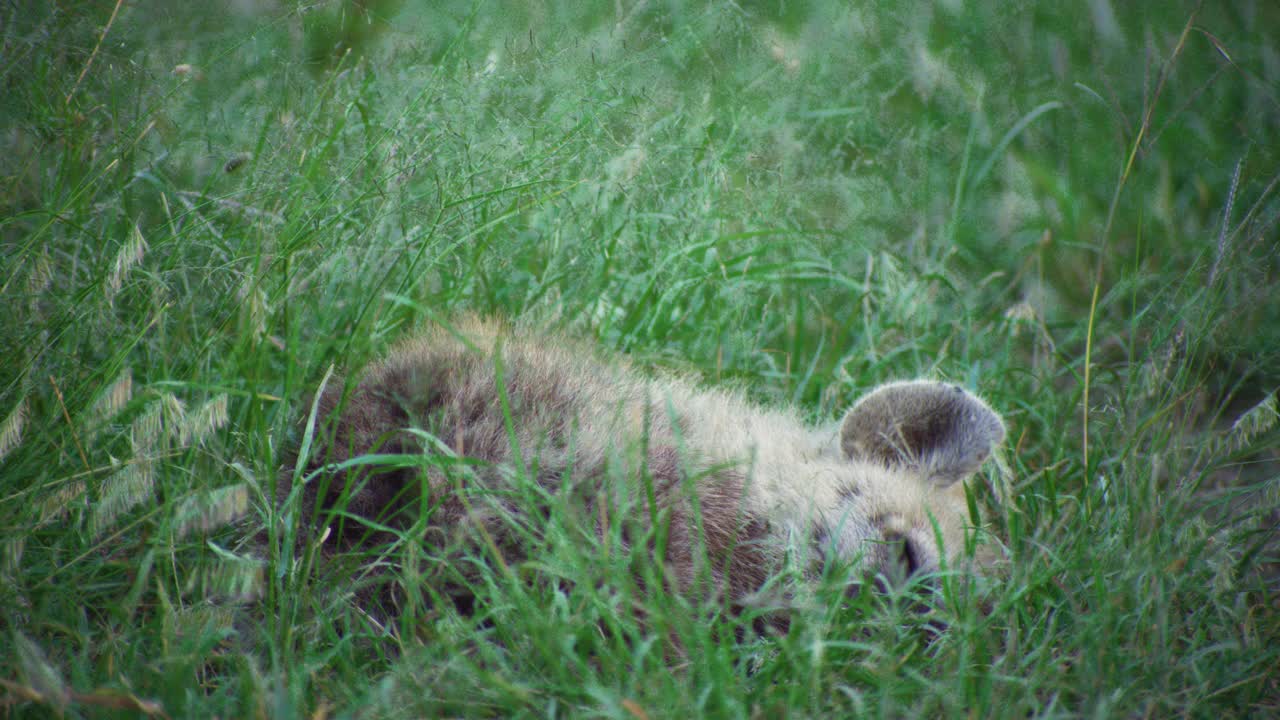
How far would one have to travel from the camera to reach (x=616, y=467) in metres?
2.33

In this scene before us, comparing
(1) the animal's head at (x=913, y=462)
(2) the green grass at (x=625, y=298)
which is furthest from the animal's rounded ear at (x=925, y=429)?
(2) the green grass at (x=625, y=298)

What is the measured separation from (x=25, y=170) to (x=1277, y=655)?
3508 millimetres

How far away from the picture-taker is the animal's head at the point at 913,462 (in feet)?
9.00

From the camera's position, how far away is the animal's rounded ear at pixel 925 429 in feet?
9.70

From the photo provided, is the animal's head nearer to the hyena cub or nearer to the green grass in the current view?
the hyena cub

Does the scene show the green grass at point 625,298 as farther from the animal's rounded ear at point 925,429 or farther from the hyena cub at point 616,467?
the animal's rounded ear at point 925,429

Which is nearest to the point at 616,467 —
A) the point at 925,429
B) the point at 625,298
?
the point at 925,429

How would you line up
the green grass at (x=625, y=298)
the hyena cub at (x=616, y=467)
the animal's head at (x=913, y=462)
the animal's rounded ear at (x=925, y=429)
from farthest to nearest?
1. the animal's rounded ear at (x=925, y=429)
2. the animal's head at (x=913, y=462)
3. the hyena cub at (x=616, y=467)
4. the green grass at (x=625, y=298)

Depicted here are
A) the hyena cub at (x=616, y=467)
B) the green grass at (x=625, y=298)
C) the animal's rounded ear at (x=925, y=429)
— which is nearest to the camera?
the green grass at (x=625, y=298)

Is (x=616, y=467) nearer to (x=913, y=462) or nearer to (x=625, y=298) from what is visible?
(x=913, y=462)

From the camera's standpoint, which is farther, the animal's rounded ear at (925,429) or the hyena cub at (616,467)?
the animal's rounded ear at (925,429)

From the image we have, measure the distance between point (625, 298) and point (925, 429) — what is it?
1.32 m

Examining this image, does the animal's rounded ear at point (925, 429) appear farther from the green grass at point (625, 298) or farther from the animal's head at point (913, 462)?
the green grass at point (625, 298)

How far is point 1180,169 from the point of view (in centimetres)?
488
